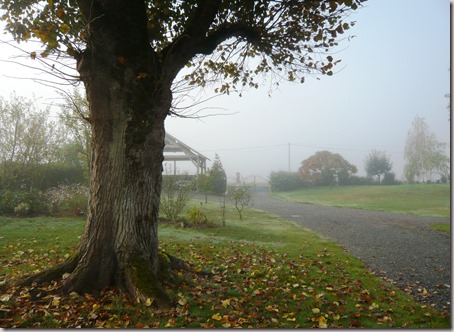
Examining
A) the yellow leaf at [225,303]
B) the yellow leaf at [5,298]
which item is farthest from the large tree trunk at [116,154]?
the yellow leaf at [225,303]

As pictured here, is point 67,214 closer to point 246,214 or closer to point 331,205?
point 246,214

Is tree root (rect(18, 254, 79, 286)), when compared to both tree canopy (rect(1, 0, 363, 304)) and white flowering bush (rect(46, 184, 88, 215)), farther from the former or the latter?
white flowering bush (rect(46, 184, 88, 215))

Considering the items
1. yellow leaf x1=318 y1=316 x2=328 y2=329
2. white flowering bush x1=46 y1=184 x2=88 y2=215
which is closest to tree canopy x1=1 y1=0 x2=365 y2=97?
yellow leaf x1=318 y1=316 x2=328 y2=329

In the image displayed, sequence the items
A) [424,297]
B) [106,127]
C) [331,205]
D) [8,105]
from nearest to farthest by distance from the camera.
Answer: [106,127] < [424,297] < [8,105] < [331,205]

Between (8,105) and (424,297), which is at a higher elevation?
(8,105)

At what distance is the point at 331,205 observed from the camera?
23484mm

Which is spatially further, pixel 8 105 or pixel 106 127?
pixel 8 105

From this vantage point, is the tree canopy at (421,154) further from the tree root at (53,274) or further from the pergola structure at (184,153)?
the tree root at (53,274)

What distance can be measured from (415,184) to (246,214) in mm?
15537

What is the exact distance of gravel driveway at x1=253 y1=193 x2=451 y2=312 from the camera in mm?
5676

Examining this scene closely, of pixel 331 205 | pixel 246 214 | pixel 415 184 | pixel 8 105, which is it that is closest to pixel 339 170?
pixel 331 205

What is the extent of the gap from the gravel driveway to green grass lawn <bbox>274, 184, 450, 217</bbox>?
674 centimetres

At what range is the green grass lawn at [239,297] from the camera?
3.63 meters

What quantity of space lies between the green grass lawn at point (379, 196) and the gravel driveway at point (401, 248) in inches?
265
